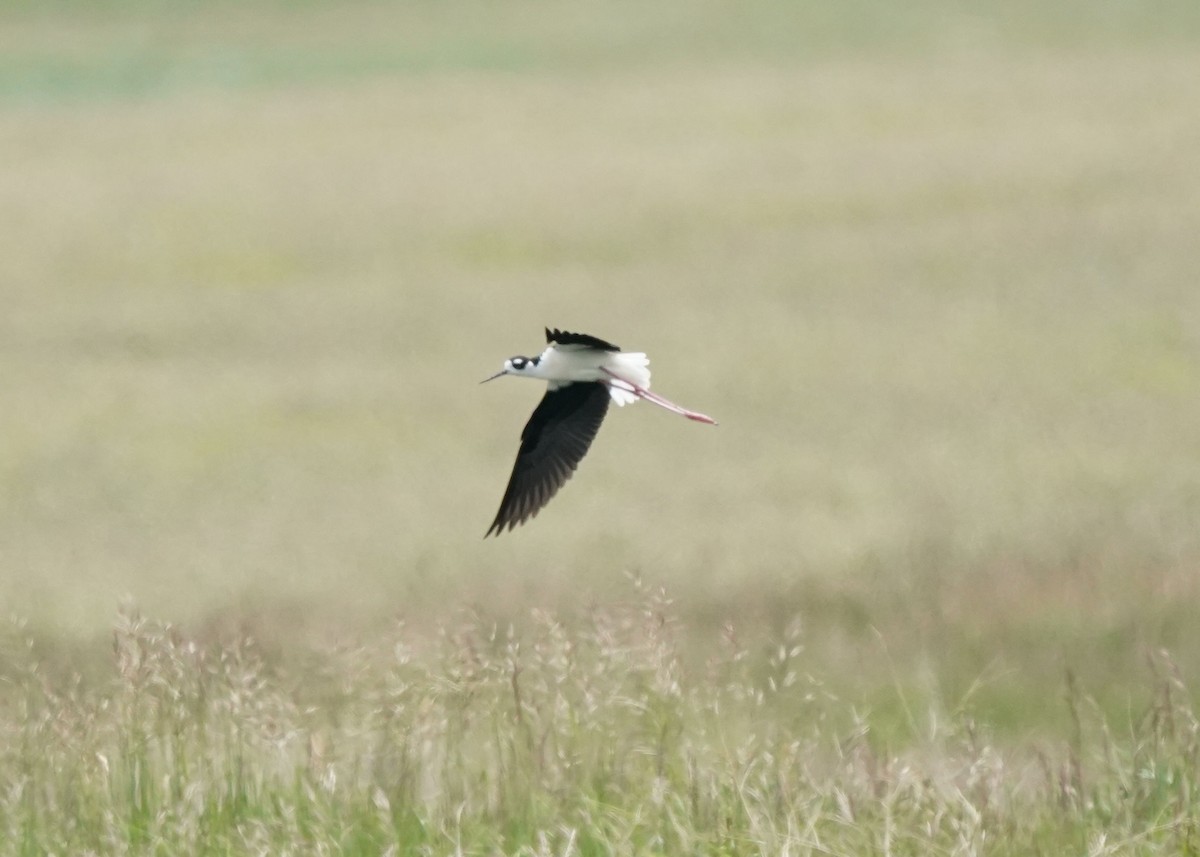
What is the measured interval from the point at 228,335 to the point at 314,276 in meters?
2.68

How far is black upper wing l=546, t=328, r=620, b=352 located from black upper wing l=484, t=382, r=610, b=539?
0.42 m

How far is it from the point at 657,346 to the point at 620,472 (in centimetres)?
380

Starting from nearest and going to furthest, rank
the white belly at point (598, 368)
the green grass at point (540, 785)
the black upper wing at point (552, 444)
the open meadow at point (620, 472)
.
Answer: the green grass at point (540, 785) < the open meadow at point (620, 472) < the white belly at point (598, 368) < the black upper wing at point (552, 444)

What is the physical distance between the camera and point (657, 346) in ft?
49.3

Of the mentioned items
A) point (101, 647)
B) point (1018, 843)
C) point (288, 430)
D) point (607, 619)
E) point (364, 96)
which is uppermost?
point (364, 96)

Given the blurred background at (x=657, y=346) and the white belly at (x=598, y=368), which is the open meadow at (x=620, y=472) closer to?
the blurred background at (x=657, y=346)

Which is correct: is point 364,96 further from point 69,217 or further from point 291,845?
point 291,845

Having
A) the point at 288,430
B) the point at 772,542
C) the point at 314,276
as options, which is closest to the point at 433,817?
the point at 772,542

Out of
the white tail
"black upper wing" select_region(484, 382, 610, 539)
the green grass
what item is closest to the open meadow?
the green grass

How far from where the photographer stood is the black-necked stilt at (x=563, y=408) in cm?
604

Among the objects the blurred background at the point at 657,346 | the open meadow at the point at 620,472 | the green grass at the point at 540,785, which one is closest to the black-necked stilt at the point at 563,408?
the blurred background at the point at 657,346

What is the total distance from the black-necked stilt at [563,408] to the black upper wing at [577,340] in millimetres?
25

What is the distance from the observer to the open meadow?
172 inches

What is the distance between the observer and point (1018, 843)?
4.04 metres
